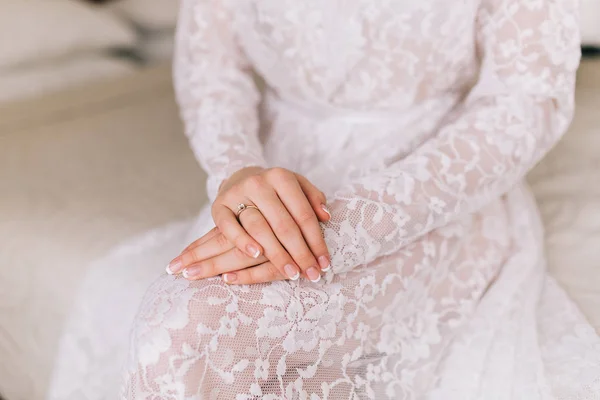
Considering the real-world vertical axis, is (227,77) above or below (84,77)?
above

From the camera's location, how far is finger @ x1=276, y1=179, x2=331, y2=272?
691 millimetres

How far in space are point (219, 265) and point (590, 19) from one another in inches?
52.5

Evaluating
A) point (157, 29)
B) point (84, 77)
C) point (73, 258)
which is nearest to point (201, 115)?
point (73, 258)

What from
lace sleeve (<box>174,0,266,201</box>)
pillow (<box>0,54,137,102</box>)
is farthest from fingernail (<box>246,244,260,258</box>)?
pillow (<box>0,54,137,102</box>)

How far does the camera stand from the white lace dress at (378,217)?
66 cm

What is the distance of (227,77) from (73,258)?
432 millimetres

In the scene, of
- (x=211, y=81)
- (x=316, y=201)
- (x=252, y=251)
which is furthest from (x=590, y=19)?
(x=252, y=251)

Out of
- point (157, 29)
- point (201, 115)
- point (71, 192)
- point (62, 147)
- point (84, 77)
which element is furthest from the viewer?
point (157, 29)

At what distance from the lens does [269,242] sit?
69 cm

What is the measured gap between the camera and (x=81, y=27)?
77.9 inches

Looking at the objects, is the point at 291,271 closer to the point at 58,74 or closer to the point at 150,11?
the point at 58,74

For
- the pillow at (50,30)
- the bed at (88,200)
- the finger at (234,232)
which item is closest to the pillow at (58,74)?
the pillow at (50,30)

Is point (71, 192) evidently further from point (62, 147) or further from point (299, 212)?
point (299, 212)
